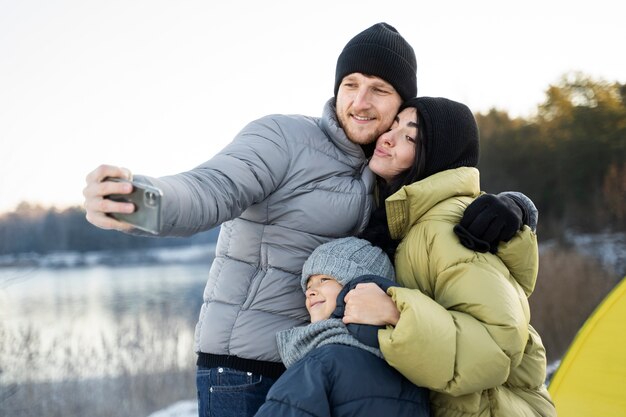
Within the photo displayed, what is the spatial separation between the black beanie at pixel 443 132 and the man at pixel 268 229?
165 mm

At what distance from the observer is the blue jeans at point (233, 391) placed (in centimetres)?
195

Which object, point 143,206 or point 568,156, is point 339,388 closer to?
point 143,206

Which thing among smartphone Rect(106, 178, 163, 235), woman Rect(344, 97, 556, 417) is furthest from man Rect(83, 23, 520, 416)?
smartphone Rect(106, 178, 163, 235)

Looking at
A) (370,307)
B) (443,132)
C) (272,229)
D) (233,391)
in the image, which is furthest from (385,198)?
(233,391)

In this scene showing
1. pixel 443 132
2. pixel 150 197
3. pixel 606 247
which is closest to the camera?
pixel 150 197

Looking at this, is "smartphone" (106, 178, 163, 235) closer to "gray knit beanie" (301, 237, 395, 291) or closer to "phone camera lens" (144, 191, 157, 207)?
"phone camera lens" (144, 191, 157, 207)

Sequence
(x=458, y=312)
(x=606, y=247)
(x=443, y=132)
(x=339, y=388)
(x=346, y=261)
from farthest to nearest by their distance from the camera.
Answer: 1. (x=606, y=247)
2. (x=443, y=132)
3. (x=346, y=261)
4. (x=458, y=312)
5. (x=339, y=388)

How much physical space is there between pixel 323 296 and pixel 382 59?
82cm

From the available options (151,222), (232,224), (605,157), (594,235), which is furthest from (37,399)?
(605,157)

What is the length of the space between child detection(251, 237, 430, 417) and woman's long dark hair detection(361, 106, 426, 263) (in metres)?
0.08

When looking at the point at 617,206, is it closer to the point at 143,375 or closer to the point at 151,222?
the point at 143,375

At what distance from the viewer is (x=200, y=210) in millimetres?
1681

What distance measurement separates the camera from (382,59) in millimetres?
2221

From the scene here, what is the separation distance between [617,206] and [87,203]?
528 inches
